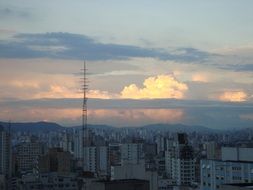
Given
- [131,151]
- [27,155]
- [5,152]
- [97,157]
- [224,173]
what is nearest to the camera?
[224,173]

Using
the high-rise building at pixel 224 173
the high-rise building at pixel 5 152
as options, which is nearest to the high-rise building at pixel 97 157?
the high-rise building at pixel 5 152

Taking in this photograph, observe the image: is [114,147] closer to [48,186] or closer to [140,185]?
[48,186]

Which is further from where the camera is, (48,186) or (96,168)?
(96,168)

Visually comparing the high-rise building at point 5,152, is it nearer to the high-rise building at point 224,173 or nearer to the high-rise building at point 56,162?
the high-rise building at point 56,162

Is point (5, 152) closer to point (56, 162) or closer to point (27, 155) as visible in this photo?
point (56, 162)

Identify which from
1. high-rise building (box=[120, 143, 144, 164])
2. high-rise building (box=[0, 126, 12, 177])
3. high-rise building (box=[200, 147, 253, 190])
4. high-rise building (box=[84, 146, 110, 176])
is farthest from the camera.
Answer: high-rise building (box=[120, 143, 144, 164])

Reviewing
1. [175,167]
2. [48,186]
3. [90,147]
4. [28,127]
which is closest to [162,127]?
[28,127]

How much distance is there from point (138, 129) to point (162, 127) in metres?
8.56

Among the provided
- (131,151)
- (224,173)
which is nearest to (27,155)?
(131,151)

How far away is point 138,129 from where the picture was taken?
109125mm

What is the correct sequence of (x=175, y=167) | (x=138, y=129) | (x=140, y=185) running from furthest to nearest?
(x=138, y=129) < (x=175, y=167) < (x=140, y=185)

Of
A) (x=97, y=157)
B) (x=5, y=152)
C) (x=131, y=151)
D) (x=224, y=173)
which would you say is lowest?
(x=97, y=157)

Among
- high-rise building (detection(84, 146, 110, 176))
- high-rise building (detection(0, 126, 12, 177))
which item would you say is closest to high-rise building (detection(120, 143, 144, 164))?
high-rise building (detection(84, 146, 110, 176))

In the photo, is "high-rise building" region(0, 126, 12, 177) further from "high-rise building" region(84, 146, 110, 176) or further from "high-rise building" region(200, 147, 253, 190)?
"high-rise building" region(200, 147, 253, 190)
